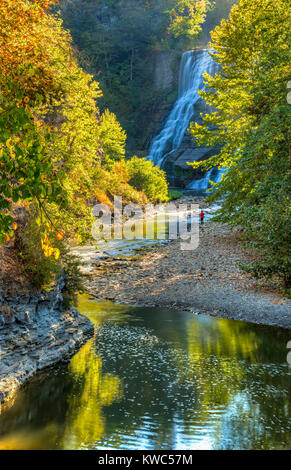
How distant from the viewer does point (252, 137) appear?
1789 cm

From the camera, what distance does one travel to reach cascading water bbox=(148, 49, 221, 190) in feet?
234

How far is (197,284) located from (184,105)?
193 ft

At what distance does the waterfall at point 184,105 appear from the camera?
7156 centimetres

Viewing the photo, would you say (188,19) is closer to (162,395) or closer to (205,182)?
(205,182)

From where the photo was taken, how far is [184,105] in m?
73.8

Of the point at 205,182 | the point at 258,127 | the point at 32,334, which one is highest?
the point at 258,127

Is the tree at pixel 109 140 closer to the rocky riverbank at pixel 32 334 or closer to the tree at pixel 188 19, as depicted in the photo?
the rocky riverbank at pixel 32 334

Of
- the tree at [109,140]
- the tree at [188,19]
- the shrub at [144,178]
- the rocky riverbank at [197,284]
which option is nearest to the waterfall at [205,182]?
the shrub at [144,178]

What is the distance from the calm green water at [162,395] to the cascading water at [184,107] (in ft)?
176

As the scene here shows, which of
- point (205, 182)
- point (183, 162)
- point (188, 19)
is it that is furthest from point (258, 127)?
point (188, 19)

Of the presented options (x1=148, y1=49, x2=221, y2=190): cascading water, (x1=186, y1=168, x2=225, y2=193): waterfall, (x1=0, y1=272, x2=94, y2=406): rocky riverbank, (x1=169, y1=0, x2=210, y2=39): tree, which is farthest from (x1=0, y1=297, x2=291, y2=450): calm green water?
(x1=169, y1=0, x2=210, y2=39): tree

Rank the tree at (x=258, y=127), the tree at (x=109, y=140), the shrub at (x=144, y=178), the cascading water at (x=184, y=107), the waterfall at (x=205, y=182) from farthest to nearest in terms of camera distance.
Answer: the cascading water at (x=184, y=107)
the waterfall at (x=205, y=182)
the shrub at (x=144, y=178)
the tree at (x=109, y=140)
the tree at (x=258, y=127)
